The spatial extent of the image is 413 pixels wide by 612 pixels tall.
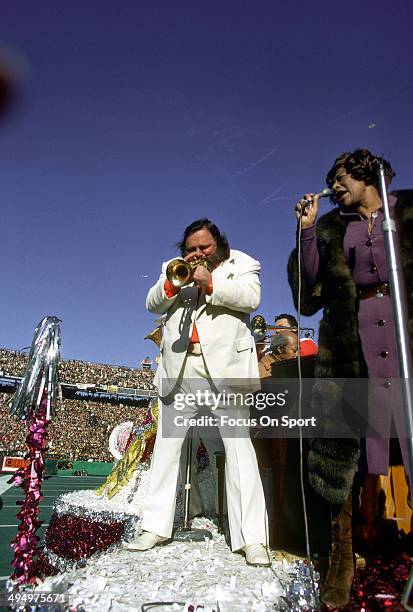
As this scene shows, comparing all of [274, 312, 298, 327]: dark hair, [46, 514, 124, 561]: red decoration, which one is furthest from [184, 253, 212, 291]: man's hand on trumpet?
[274, 312, 298, 327]: dark hair

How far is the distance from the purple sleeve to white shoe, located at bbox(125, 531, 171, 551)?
5.84ft

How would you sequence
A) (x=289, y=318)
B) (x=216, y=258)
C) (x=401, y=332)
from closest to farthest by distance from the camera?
(x=401, y=332) → (x=216, y=258) → (x=289, y=318)

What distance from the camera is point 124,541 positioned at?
2.78 m

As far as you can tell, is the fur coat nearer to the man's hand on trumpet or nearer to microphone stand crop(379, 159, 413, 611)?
microphone stand crop(379, 159, 413, 611)

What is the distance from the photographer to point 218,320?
9.61 ft

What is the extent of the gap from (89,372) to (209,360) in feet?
132

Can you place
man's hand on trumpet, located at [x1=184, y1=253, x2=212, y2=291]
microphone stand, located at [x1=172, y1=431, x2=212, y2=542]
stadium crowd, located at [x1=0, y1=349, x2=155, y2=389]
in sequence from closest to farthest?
man's hand on trumpet, located at [x1=184, y1=253, x2=212, y2=291], microphone stand, located at [x1=172, y1=431, x2=212, y2=542], stadium crowd, located at [x1=0, y1=349, x2=155, y2=389]


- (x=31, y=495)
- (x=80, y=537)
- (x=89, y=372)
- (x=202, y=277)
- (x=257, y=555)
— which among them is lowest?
(x=80, y=537)

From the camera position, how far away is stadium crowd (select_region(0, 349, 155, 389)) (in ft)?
121

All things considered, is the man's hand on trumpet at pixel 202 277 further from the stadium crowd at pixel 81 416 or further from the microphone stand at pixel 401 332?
the stadium crowd at pixel 81 416

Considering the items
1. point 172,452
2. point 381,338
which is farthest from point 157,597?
point 381,338

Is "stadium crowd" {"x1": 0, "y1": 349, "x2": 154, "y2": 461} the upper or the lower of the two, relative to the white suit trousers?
upper

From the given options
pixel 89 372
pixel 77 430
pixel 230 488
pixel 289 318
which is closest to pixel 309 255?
pixel 230 488

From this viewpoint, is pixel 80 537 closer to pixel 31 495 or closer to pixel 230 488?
pixel 31 495
